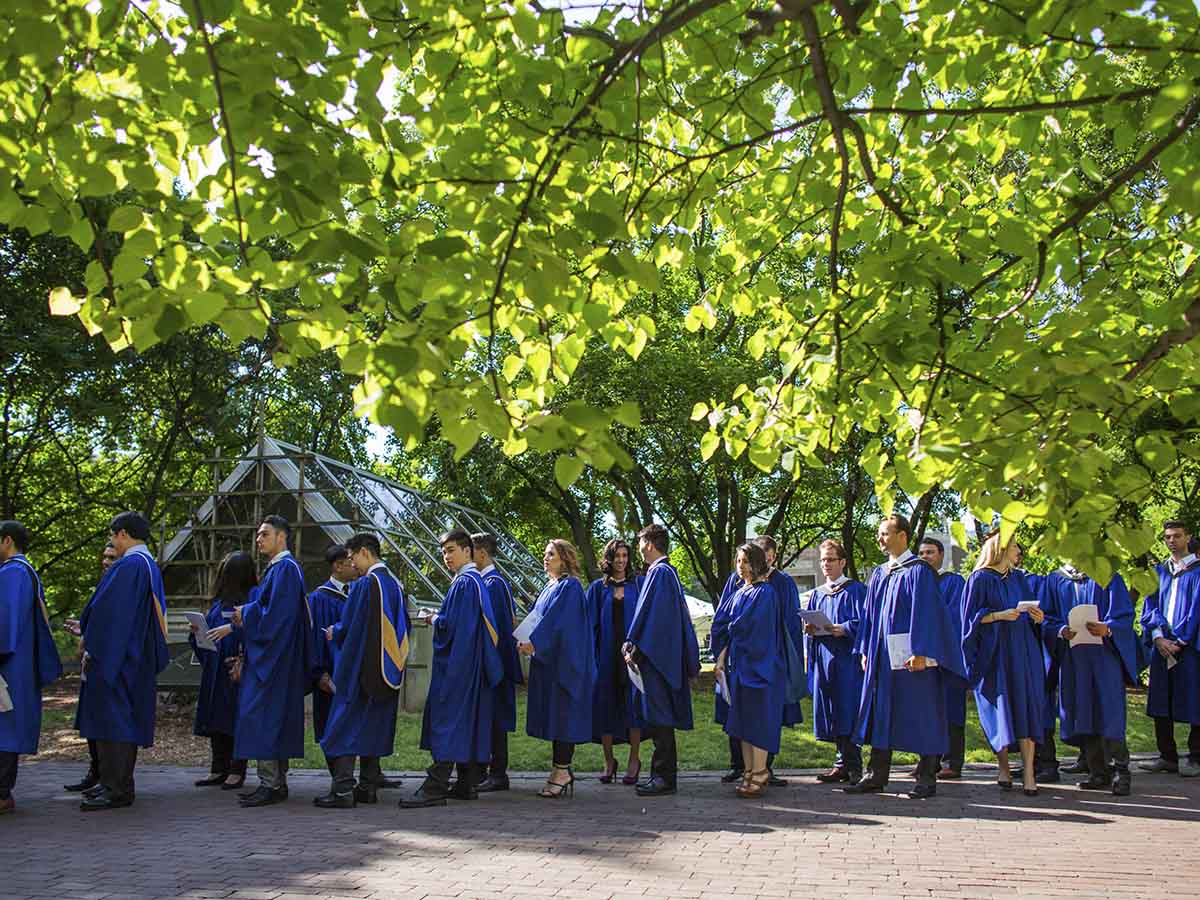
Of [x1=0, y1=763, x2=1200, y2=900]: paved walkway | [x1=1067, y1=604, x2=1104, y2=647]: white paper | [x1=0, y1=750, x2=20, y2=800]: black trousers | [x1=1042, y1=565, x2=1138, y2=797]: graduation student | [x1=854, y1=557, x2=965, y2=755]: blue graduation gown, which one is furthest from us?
[x1=1067, y1=604, x2=1104, y2=647]: white paper

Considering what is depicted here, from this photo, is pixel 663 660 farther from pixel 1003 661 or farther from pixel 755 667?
pixel 1003 661

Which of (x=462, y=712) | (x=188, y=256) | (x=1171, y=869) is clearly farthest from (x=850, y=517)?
(x=188, y=256)

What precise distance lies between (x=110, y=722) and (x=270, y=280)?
17.9 ft

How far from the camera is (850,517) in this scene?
2281 centimetres

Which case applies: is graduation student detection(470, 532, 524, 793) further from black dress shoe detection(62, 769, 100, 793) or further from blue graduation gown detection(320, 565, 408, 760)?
black dress shoe detection(62, 769, 100, 793)

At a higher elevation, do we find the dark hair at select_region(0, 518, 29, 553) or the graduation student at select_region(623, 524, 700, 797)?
the dark hair at select_region(0, 518, 29, 553)

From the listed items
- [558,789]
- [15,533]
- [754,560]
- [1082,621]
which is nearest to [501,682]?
[558,789]

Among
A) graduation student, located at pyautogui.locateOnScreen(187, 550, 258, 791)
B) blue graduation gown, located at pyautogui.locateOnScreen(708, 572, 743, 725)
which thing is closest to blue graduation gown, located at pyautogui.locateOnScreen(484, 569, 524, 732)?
blue graduation gown, located at pyautogui.locateOnScreen(708, 572, 743, 725)

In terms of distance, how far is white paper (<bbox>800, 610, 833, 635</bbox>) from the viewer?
10.1 m

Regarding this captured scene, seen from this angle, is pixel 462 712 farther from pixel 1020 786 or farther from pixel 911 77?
pixel 911 77

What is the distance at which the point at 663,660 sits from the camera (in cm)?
951

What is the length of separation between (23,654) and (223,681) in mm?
1872

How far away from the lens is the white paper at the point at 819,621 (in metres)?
10.1

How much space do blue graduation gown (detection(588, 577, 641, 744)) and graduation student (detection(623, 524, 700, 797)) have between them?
2.03 ft
